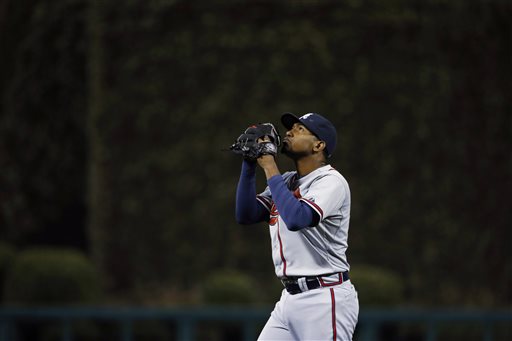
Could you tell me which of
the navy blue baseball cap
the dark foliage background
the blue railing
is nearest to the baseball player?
the navy blue baseball cap

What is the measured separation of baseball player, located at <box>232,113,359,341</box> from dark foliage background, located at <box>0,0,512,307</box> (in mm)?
5927

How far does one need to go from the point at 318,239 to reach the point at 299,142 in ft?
1.86

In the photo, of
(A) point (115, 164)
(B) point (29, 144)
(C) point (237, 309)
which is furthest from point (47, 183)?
(C) point (237, 309)

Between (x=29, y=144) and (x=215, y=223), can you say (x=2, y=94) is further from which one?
(x=215, y=223)

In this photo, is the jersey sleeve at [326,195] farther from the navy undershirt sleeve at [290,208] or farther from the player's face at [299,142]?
the player's face at [299,142]

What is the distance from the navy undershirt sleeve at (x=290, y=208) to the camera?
6766 mm

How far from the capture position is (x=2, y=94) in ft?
49.1

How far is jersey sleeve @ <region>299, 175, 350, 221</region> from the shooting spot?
6.90m

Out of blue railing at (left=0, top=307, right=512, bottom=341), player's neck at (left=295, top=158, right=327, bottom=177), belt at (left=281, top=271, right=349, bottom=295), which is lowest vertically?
blue railing at (left=0, top=307, right=512, bottom=341)

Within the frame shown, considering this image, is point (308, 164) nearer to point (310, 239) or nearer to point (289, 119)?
point (289, 119)

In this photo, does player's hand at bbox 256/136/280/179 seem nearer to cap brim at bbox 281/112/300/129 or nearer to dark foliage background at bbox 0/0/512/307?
cap brim at bbox 281/112/300/129

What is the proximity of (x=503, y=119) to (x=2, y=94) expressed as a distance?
585 cm

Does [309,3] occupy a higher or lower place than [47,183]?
higher

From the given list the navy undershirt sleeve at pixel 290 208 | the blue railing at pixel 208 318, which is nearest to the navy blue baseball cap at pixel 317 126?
the navy undershirt sleeve at pixel 290 208
